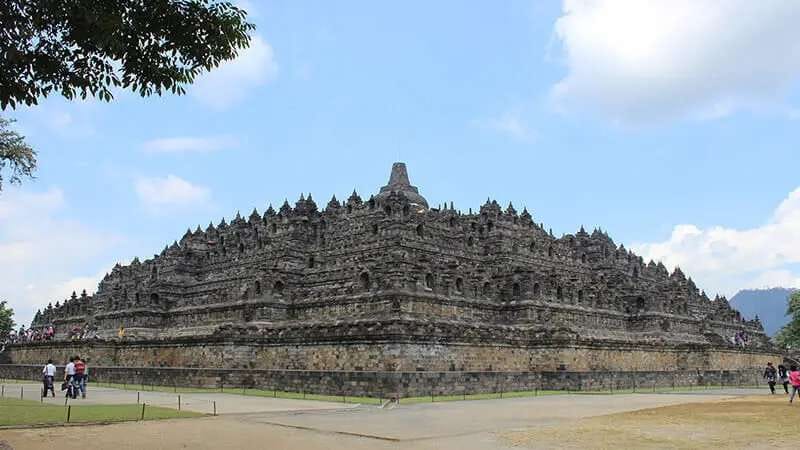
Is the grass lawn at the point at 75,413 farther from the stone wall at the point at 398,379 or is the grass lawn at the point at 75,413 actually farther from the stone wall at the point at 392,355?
the stone wall at the point at 392,355

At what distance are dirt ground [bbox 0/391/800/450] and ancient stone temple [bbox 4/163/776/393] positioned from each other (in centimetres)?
885

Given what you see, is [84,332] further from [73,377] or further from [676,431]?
[676,431]

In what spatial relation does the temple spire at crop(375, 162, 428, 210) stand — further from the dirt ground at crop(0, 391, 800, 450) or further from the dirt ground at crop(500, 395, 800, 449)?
the dirt ground at crop(500, 395, 800, 449)

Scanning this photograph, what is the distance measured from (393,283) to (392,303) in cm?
122

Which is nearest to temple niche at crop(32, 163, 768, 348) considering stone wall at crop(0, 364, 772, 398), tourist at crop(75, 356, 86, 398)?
stone wall at crop(0, 364, 772, 398)

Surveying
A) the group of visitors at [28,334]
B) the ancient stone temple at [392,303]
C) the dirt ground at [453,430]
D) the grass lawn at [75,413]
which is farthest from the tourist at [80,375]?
the group of visitors at [28,334]

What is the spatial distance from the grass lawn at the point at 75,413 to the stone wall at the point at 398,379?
1047 centimetres

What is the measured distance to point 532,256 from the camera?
54.3 meters

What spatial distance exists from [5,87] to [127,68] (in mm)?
2219

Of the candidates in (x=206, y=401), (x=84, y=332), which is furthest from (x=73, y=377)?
(x=84, y=332)

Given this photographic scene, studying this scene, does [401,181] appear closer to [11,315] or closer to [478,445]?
[478,445]

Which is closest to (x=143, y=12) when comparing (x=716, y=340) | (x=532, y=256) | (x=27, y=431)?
(x=27, y=431)

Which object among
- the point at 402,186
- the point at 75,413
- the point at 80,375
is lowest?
the point at 75,413

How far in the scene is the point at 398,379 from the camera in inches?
1284
